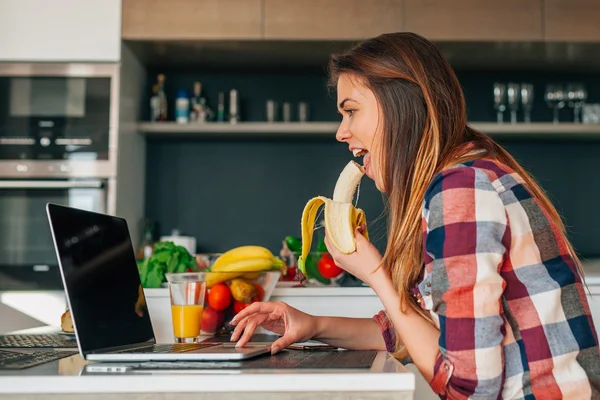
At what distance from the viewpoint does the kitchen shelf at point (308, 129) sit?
11.2ft

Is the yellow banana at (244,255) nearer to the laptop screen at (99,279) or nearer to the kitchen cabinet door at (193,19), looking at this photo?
the laptop screen at (99,279)

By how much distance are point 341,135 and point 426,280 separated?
369 mm

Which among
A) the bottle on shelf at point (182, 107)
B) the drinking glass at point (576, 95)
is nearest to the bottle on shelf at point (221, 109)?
the bottle on shelf at point (182, 107)

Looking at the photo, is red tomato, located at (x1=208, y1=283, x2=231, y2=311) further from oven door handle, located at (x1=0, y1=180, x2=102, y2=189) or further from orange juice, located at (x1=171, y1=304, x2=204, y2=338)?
oven door handle, located at (x1=0, y1=180, x2=102, y2=189)

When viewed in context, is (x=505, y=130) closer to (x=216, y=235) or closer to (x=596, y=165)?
(x=596, y=165)

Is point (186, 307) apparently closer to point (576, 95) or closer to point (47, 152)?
point (47, 152)

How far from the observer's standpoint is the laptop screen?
113 centimetres

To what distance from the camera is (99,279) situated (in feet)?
4.07

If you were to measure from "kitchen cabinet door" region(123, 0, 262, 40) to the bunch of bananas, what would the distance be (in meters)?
1.58

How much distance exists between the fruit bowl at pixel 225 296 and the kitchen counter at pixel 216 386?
2.50 feet

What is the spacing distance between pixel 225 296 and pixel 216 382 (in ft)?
2.85

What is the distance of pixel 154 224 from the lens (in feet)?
12.5

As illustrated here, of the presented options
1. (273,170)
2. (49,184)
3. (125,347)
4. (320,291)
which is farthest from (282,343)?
(273,170)

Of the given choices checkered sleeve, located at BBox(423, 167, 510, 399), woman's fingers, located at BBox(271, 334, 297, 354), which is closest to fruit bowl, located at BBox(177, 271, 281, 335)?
woman's fingers, located at BBox(271, 334, 297, 354)
